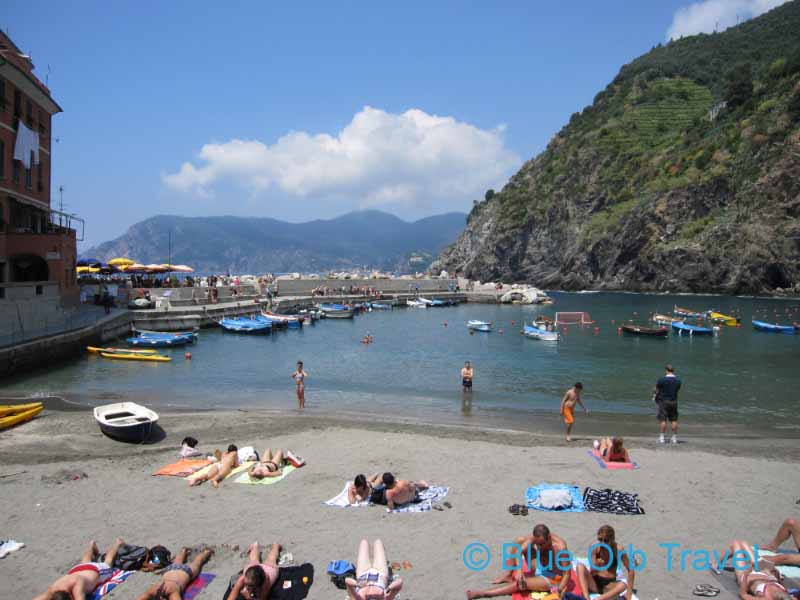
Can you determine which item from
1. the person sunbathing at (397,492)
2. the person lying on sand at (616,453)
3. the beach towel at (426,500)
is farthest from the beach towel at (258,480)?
the person lying on sand at (616,453)

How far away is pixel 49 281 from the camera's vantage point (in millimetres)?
32219

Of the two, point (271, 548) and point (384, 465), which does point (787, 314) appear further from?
point (271, 548)

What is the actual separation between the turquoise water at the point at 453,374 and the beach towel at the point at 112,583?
39.9ft

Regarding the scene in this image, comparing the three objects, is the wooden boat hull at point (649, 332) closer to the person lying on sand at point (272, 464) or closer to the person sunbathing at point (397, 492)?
the person lying on sand at point (272, 464)

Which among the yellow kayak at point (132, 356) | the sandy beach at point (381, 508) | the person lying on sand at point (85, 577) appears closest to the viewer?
the person lying on sand at point (85, 577)

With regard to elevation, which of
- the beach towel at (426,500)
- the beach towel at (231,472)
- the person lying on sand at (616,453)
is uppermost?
the person lying on sand at (616,453)

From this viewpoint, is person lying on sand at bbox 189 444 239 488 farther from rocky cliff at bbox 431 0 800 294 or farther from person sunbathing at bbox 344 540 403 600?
rocky cliff at bbox 431 0 800 294

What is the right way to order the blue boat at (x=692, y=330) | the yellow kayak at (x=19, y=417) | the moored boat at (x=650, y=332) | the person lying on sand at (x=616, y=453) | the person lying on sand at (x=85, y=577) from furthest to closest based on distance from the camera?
the blue boat at (x=692, y=330)
the moored boat at (x=650, y=332)
the yellow kayak at (x=19, y=417)
the person lying on sand at (x=616, y=453)
the person lying on sand at (x=85, y=577)

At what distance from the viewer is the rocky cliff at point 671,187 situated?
83.7 meters

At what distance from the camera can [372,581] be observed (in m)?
6.62

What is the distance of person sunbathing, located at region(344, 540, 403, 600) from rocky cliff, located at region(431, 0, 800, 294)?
9057cm

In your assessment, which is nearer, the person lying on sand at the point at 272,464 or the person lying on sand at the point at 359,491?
the person lying on sand at the point at 359,491

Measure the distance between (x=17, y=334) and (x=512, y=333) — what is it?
36.8 m

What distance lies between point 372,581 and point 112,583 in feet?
11.2
